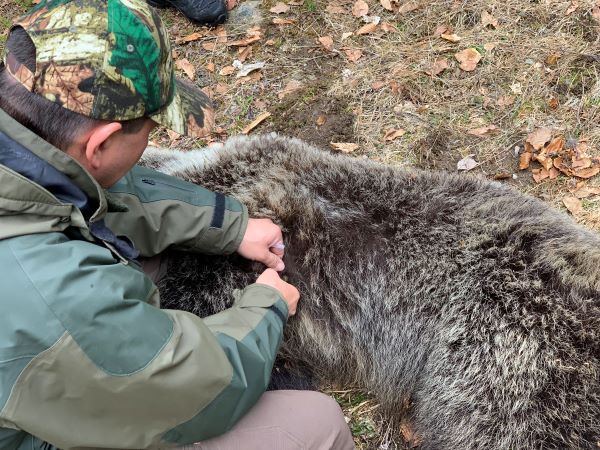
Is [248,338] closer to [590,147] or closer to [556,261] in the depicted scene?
[556,261]

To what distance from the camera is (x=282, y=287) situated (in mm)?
3529

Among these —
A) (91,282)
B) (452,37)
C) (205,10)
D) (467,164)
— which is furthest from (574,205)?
(205,10)

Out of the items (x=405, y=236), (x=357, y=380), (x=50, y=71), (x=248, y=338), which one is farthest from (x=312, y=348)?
(x=50, y=71)

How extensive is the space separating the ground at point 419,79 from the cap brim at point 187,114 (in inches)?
105

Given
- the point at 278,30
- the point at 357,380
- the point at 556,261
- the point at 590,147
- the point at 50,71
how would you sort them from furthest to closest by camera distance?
the point at 278,30
the point at 590,147
the point at 357,380
the point at 556,261
the point at 50,71

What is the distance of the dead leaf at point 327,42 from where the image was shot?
21.7 ft

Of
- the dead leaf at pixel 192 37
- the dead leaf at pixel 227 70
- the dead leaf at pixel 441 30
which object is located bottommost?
the dead leaf at pixel 227 70

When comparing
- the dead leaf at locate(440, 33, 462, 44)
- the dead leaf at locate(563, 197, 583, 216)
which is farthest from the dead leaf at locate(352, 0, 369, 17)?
the dead leaf at locate(563, 197, 583, 216)

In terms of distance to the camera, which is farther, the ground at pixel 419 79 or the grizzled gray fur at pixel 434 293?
the ground at pixel 419 79

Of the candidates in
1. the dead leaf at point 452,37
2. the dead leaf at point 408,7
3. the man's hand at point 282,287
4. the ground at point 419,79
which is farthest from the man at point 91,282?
the dead leaf at point 408,7

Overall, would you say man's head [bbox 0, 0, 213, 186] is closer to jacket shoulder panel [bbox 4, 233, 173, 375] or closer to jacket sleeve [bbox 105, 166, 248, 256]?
jacket shoulder panel [bbox 4, 233, 173, 375]

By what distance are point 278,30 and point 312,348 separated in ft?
14.1

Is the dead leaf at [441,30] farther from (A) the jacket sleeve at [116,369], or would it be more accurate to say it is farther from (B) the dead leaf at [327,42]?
(A) the jacket sleeve at [116,369]

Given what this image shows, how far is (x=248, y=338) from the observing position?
2.86m
